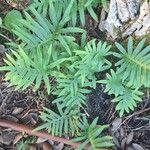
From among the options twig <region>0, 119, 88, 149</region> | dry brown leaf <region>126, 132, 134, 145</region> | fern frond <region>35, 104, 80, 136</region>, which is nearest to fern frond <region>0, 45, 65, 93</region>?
fern frond <region>35, 104, 80, 136</region>

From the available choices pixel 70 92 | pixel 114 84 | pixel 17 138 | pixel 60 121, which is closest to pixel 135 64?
pixel 114 84

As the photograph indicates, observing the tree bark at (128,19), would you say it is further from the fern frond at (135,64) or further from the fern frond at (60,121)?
the fern frond at (60,121)

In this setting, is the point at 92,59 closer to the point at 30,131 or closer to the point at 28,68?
the point at 28,68

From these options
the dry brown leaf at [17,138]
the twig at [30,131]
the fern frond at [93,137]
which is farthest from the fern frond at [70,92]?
the dry brown leaf at [17,138]

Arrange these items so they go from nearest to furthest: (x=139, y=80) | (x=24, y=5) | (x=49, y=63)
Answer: (x=139, y=80), (x=49, y=63), (x=24, y=5)

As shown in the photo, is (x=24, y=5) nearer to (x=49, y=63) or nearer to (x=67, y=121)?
(x=49, y=63)

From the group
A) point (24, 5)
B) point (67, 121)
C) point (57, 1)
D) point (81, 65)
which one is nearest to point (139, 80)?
point (81, 65)
